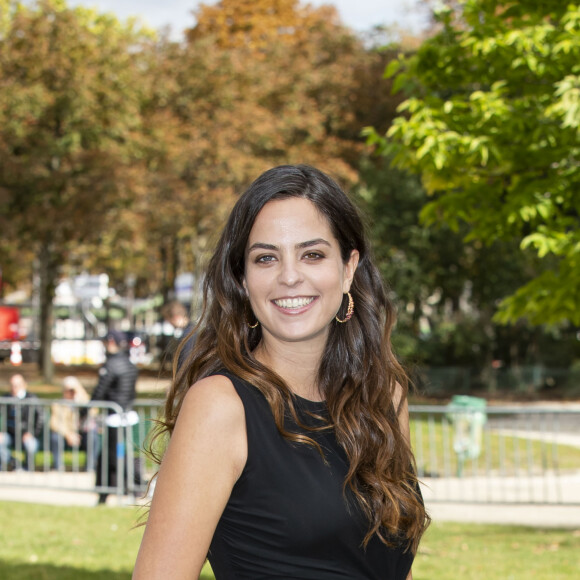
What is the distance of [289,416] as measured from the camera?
89.9 inches

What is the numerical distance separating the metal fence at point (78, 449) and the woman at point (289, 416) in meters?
8.57

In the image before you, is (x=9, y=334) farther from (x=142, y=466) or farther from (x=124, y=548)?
(x=124, y=548)

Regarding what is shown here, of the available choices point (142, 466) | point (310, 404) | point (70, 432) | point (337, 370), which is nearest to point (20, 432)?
point (70, 432)

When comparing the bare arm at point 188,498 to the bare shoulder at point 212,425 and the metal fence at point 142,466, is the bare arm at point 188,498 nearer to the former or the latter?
the bare shoulder at point 212,425

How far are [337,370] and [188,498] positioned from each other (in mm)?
681

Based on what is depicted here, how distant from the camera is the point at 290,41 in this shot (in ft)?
120

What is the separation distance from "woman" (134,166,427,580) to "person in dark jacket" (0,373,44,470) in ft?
33.0

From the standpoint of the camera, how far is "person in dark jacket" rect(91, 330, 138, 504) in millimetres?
11297

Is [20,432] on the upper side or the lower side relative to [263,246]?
lower

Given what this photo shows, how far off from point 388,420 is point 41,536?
659 cm

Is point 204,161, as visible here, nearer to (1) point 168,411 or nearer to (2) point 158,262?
(2) point 158,262

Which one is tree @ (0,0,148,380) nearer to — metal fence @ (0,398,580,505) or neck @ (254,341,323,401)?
metal fence @ (0,398,580,505)

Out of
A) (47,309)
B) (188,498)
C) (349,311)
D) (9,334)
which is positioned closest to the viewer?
(188,498)

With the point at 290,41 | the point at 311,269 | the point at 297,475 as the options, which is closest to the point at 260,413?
the point at 297,475
